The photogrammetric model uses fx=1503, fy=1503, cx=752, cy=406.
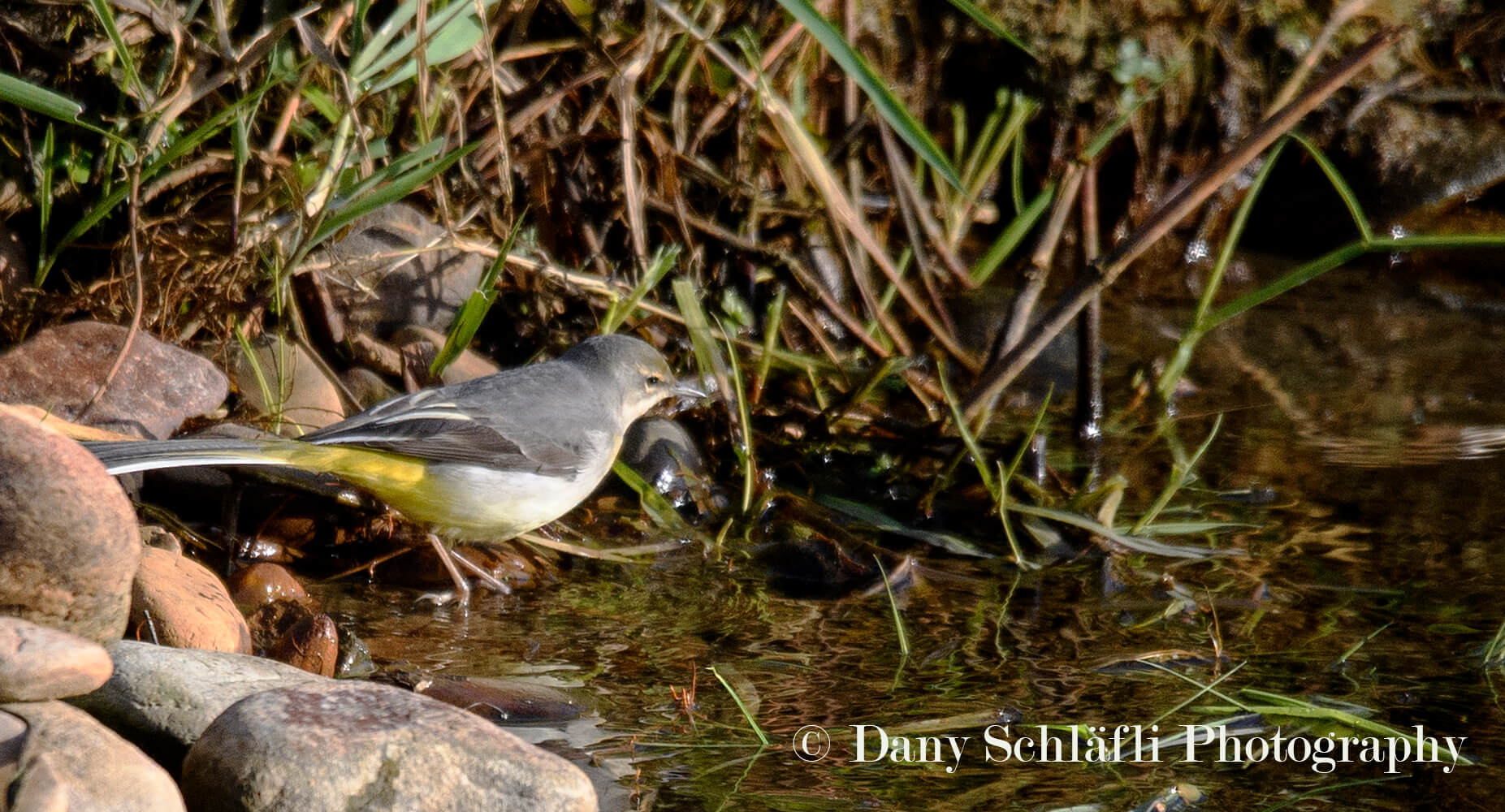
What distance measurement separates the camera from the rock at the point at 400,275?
5.98 meters

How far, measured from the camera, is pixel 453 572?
4895 millimetres

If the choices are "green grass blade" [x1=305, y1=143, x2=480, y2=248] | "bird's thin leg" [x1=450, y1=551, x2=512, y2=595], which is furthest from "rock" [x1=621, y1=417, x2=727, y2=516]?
"green grass blade" [x1=305, y1=143, x2=480, y2=248]

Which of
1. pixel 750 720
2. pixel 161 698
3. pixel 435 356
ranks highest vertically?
pixel 435 356

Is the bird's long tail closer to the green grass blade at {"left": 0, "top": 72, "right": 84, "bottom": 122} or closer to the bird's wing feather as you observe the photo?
the bird's wing feather

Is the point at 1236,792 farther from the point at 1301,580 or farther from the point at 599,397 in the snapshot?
the point at 599,397

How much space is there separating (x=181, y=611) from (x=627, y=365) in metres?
2.06

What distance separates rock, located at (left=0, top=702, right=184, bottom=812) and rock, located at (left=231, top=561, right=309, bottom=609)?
1.39m

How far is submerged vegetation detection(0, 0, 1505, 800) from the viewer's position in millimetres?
5055

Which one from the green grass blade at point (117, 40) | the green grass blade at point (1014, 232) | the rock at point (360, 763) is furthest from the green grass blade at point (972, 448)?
the green grass blade at point (117, 40)

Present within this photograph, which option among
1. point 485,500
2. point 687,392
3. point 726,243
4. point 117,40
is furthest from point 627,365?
point 117,40

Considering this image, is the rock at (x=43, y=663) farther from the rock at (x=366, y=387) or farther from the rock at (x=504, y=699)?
the rock at (x=366, y=387)

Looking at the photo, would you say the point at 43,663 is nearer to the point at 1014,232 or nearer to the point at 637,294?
the point at 637,294

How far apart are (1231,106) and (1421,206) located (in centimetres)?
149

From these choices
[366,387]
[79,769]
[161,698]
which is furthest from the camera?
[366,387]
